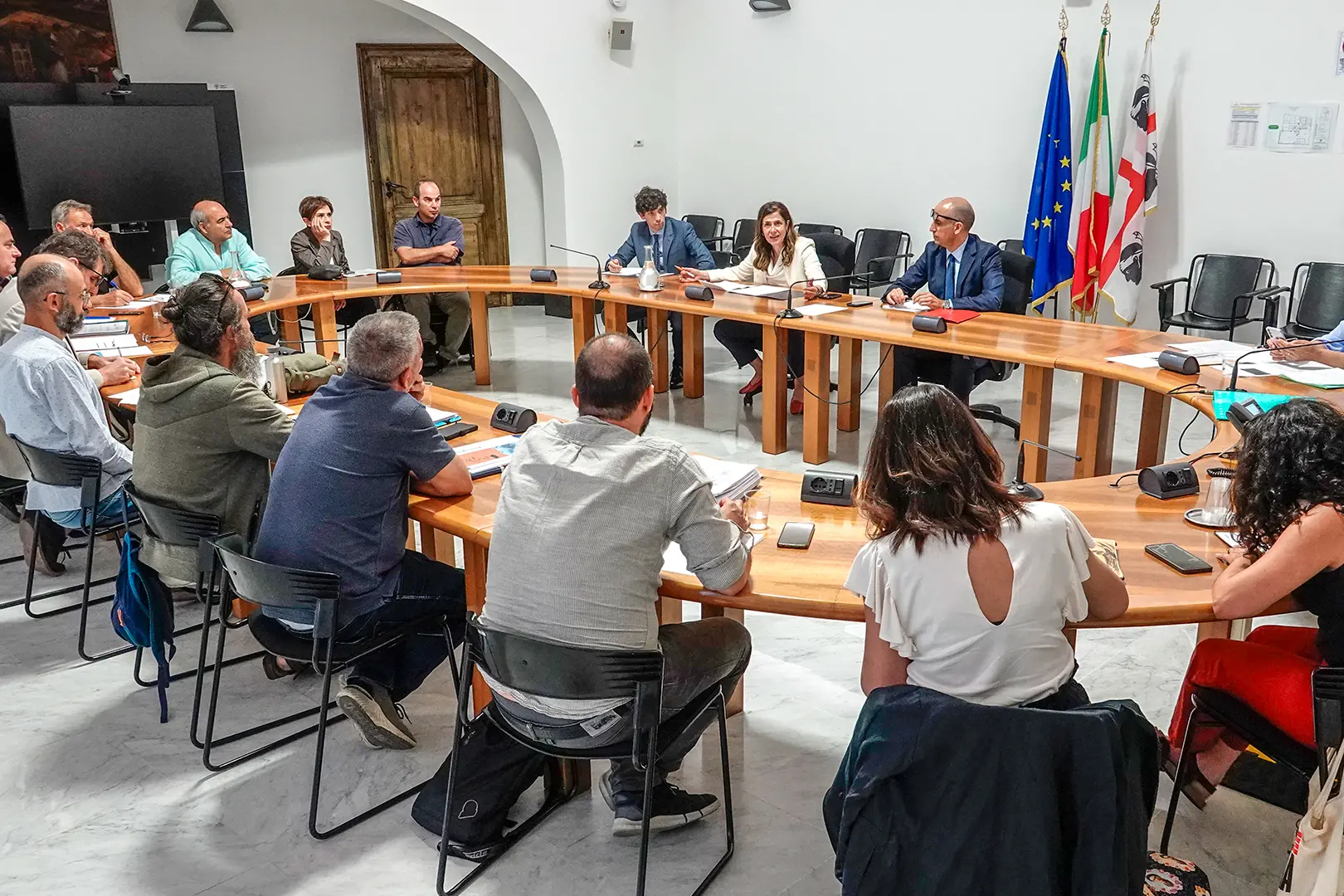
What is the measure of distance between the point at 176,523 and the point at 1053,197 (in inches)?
215

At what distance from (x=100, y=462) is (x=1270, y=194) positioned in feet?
18.8

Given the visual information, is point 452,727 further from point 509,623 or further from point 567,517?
point 567,517

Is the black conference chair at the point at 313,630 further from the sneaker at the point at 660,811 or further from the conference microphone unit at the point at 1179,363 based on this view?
the conference microphone unit at the point at 1179,363

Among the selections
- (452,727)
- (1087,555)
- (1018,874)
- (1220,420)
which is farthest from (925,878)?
(1220,420)

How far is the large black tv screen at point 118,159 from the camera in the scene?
670 centimetres

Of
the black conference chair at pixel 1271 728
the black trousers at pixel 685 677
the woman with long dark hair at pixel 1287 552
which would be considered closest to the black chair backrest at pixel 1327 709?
the black conference chair at pixel 1271 728

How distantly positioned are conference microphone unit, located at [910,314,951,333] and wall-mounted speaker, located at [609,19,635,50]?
462 cm

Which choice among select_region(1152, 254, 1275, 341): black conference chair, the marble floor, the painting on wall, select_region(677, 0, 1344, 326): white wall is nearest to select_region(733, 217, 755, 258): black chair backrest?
select_region(677, 0, 1344, 326): white wall

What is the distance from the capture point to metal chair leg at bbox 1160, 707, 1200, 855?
2.31 m

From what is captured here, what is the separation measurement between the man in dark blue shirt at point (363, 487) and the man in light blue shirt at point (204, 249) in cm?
332

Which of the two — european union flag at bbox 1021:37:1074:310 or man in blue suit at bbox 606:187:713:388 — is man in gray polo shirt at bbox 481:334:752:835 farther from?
european union flag at bbox 1021:37:1074:310

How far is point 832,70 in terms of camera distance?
781 cm

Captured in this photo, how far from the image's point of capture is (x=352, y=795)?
2754mm

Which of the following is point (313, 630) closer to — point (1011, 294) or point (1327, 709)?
point (1327, 709)
